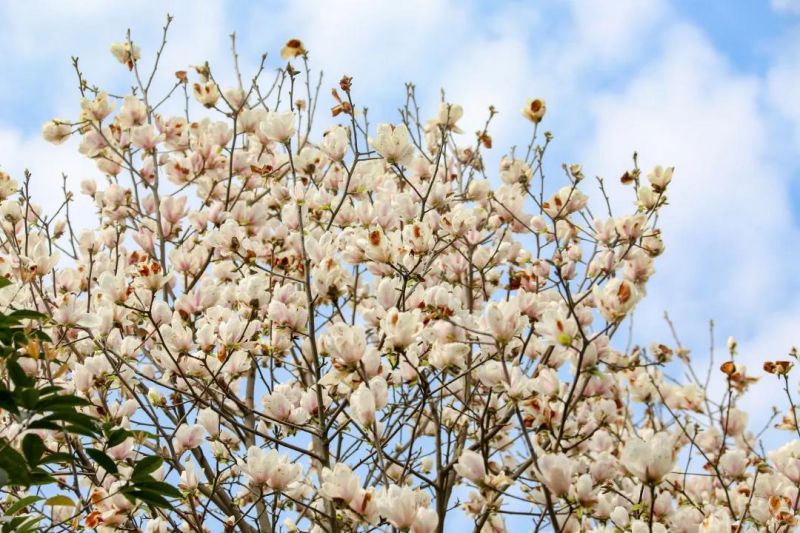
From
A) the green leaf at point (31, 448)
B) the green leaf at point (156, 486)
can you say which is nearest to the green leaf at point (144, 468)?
the green leaf at point (156, 486)

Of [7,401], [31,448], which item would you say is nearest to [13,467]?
[31,448]

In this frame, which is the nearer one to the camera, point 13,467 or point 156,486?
point 13,467

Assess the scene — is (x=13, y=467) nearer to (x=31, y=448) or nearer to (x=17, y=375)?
(x=31, y=448)

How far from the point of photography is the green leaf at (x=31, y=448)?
1723 millimetres

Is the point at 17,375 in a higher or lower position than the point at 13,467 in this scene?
higher

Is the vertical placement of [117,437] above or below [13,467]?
above

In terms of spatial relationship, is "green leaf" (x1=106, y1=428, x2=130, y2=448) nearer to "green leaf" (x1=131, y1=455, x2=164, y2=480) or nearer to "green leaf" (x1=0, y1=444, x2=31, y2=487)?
"green leaf" (x1=131, y1=455, x2=164, y2=480)

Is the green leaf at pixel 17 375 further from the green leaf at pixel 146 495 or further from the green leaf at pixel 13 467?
the green leaf at pixel 146 495

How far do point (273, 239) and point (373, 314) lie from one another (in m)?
0.58

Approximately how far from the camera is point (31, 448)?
173cm

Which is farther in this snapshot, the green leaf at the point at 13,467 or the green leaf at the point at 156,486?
the green leaf at the point at 156,486

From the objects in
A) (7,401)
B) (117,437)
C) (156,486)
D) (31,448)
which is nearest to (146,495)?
(156,486)

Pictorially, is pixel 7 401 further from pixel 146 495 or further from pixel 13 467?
pixel 146 495

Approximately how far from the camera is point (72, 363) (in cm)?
373
